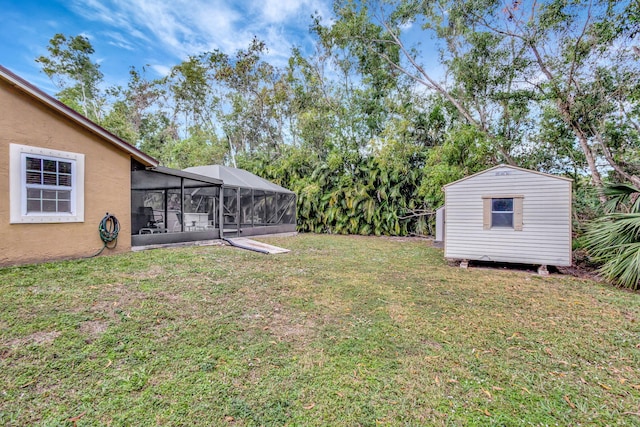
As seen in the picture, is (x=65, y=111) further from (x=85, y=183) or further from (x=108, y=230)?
(x=108, y=230)

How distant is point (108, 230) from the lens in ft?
19.5

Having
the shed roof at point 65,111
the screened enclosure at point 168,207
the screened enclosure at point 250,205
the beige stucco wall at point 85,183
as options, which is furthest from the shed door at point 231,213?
the beige stucco wall at point 85,183

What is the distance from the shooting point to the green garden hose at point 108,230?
582 centimetres

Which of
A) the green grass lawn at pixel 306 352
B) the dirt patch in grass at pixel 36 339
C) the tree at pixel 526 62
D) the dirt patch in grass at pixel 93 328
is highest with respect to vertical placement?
the tree at pixel 526 62

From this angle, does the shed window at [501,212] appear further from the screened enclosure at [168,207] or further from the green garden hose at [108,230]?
the green garden hose at [108,230]

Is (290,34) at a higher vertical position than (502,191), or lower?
higher

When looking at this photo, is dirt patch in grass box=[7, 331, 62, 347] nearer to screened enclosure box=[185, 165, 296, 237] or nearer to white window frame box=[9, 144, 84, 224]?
white window frame box=[9, 144, 84, 224]

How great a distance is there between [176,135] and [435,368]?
2392 centimetres

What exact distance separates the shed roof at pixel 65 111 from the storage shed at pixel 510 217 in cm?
700

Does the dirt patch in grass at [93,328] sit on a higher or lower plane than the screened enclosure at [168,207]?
lower

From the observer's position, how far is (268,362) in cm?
235

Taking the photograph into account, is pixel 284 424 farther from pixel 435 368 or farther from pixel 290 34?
pixel 290 34

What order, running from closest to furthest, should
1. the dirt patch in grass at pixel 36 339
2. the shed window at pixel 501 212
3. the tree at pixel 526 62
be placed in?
the dirt patch in grass at pixel 36 339, the shed window at pixel 501 212, the tree at pixel 526 62

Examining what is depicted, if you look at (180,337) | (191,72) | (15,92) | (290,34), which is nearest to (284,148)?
(290,34)
